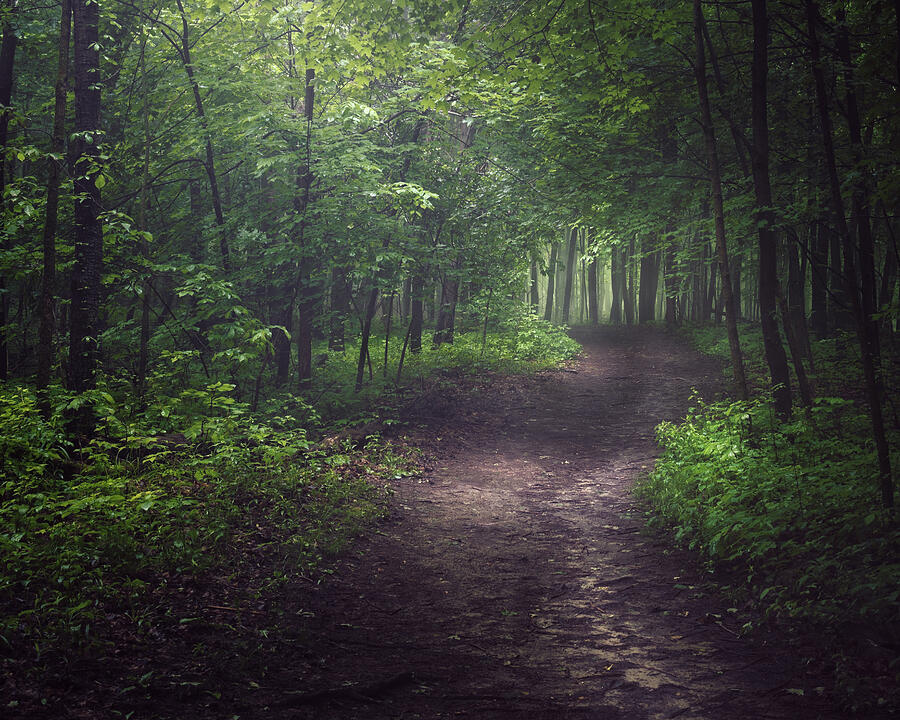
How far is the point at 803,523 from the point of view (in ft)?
17.4

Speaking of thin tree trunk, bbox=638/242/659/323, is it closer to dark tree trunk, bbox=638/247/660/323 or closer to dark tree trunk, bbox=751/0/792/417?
dark tree trunk, bbox=638/247/660/323

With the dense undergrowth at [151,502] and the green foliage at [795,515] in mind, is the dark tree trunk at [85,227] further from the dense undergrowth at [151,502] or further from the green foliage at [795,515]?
the green foliage at [795,515]

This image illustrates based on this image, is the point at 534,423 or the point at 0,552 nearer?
the point at 0,552

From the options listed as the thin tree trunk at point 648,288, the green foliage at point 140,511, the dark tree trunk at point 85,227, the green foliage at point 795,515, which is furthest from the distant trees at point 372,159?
the thin tree trunk at point 648,288

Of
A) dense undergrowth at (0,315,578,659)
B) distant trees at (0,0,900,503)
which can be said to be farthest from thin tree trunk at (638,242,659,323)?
dense undergrowth at (0,315,578,659)

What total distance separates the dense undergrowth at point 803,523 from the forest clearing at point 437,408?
38 mm

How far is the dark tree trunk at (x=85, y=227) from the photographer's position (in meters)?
7.78

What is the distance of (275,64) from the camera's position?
12.3 meters

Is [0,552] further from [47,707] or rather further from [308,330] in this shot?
[308,330]

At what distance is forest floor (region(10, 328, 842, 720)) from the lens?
371 cm

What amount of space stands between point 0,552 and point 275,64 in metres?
10.9

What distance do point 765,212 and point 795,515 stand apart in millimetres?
4535

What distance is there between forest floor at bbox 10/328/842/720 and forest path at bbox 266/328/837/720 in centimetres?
2

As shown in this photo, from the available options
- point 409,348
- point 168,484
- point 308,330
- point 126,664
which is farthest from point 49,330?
point 409,348
